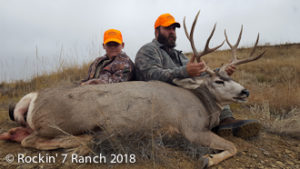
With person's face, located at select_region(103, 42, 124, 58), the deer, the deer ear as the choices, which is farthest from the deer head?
person's face, located at select_region(103, 42, 124, 58)

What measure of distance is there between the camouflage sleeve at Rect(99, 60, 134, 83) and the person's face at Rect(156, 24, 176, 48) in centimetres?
73

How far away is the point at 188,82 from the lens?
279 cm

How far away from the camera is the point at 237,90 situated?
2.62m

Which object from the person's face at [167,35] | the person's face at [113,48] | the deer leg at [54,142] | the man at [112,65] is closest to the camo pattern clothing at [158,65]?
the person's face at [167,35]

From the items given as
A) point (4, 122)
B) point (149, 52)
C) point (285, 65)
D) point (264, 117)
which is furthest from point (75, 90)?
point (285, 65)

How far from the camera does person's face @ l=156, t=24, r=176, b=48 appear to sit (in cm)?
362

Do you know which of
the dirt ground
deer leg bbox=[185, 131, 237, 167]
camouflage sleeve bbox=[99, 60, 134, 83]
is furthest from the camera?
camouflage sleeve bbox=[99, 60, 134, 83]

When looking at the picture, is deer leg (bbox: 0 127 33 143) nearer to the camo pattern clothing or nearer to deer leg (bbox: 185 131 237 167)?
the camo pattern clothing

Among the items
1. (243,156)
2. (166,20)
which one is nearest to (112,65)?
(166,20)

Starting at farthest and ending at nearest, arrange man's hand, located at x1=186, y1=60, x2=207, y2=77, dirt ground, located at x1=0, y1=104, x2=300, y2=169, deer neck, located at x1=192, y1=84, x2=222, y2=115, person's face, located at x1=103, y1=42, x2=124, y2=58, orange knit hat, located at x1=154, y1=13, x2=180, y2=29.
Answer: person's face, located at x1=103, y1=42, x2=124, y2=58 < orange knit hat, located at x1=154, y1=13, x2=180, y2=29 < deer neck, located at x1=192, y1=84, x2=222, y2=115 < man's hand, located at x1=186, y1=60, x2=207, y2=77 < dirt ground, located at x1=0, y1=104, x2=300, y2=169

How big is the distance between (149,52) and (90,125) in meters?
1.55

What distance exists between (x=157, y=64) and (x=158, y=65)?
21 mm

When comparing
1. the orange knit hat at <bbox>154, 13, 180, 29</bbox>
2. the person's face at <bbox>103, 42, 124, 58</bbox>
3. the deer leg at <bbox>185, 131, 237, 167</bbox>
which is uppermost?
the orange knit hat at <bbox>154, 13, 180, 29</bbox>

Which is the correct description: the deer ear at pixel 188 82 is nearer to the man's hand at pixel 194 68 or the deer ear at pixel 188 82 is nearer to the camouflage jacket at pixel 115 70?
the man's hand at pixel 194 68
